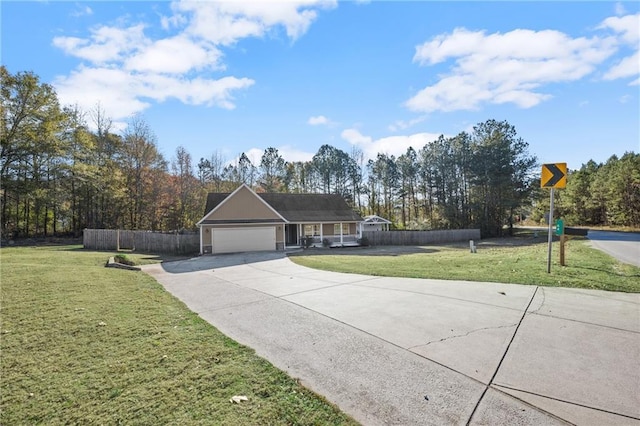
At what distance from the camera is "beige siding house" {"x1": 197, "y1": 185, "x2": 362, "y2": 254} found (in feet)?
74.1

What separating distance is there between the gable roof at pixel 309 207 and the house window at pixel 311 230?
37.4 inches

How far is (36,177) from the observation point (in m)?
25.3

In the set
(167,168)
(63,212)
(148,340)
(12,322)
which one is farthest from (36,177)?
(148,340)

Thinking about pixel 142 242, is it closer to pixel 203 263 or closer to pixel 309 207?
pixel 203 263

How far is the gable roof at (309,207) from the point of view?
27948mm

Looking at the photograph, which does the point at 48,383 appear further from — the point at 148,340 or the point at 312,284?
the point at 312,284

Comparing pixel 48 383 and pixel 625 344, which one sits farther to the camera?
pixel 625 344

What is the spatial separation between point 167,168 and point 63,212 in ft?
36.8

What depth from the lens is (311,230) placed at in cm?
2859

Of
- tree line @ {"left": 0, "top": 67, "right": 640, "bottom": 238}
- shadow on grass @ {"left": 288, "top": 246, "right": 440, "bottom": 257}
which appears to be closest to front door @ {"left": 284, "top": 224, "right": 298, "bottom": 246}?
shadow on grass @ {"left": 288, "top": 246, "right": 440, "bottom": 257}

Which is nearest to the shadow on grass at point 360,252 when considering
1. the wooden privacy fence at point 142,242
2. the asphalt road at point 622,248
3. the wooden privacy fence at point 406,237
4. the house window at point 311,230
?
the house window at point 311,230

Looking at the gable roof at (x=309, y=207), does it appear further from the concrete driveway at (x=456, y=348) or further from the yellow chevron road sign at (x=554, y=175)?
the concrete driveway at (x=456, y=348)

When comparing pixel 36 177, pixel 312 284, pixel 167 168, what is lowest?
pixel 312 284

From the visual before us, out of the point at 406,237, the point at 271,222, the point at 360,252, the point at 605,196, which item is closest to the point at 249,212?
the point at 271,222
